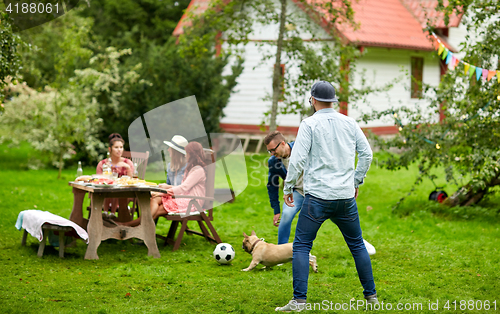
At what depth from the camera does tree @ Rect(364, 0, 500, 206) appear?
8070 millimetres

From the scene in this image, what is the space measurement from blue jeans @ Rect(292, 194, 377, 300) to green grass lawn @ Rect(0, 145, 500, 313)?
0.42 metres

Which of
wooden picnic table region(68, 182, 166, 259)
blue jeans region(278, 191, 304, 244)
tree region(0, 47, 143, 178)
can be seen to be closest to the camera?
blue jeans region(278, 191, 304, 244)

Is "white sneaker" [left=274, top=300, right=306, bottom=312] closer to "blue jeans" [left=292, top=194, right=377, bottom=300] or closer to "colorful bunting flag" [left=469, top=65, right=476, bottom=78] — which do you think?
"blue jeans" [left=292, top=194, right=377, bottom=300]

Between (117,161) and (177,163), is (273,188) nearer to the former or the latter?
(177,163)

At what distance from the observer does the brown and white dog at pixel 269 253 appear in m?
5.57

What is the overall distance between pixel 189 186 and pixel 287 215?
1.51 metres

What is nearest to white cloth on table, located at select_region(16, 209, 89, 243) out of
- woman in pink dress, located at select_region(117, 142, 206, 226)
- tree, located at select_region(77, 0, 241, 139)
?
woman in pink dress, located at select_region(117, 142, 206, 226)

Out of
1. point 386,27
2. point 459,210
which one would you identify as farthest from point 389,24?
point 459,210

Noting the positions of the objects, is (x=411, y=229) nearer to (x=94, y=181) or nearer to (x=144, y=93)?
(x=94, y=181)

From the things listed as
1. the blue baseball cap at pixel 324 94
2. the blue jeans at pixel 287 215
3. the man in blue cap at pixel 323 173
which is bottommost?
the blue jeans at pixel 287 215

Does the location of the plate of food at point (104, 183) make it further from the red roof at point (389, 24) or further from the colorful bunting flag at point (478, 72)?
the red roof at point (389, 24)

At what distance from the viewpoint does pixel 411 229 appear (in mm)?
8172

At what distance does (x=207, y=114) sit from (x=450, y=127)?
823 cm

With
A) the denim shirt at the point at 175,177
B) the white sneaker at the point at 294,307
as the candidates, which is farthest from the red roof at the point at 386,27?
the white sneaker at the point at 294,307
